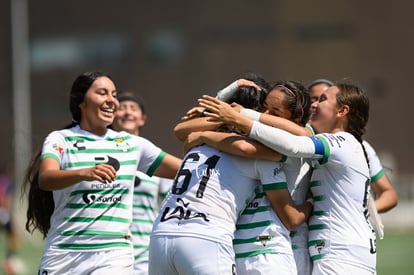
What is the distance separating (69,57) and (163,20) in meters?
4.07

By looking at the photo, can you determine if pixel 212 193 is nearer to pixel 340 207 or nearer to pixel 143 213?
pixel 340 207

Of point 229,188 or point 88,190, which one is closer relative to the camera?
point 229,188

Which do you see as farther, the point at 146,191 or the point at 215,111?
the point at 146,191

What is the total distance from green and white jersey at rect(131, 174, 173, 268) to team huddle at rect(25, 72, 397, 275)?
121cm

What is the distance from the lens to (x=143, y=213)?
7.91 metres

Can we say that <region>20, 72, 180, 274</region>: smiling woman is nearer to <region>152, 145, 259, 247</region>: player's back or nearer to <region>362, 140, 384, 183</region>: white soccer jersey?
<region>152, 145, 259, 247</region>: player's back

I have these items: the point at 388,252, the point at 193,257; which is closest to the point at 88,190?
the point at 193,257

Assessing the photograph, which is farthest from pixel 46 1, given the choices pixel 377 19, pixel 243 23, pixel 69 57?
pixel 377 19

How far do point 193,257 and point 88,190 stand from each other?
1.18 meters

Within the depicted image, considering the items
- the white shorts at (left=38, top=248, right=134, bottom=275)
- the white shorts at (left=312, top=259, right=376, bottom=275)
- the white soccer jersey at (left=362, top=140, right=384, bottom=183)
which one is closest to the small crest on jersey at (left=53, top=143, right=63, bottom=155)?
the white shorts at (left=38, top=248, right=134, bottom=275)

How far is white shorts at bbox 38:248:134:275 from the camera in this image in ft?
20.6

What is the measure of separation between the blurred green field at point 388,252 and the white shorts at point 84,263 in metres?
9.03

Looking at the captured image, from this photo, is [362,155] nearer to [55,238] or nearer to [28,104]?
[55,238]

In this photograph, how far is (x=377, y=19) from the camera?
37188 millimetres
